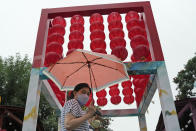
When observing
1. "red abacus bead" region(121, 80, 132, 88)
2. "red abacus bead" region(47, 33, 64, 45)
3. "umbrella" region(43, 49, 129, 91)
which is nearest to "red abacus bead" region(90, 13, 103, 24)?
"red abacus bead" region(47, 33, 64, 45)

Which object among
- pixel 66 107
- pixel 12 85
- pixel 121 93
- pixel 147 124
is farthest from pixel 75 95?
pixel 12 85

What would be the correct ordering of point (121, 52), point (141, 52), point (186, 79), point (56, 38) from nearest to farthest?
point (141, 52)
point (121, 52)
point (56, 38)
point (186, 79)

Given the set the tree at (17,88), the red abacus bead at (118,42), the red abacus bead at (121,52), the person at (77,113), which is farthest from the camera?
the tree at (17,88)

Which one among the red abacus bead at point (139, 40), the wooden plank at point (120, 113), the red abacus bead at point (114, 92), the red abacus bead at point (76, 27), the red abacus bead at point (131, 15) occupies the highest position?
the red abacus bead at point (131, 15)

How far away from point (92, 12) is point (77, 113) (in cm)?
373

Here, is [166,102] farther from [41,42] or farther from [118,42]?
[41,42]

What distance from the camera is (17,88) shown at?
1652 cm

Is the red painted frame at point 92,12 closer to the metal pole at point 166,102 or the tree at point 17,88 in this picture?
the metal pole at point 166,102

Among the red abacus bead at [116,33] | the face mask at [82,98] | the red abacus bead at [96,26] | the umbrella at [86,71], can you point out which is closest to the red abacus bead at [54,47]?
the red abacus bead at [96,26]

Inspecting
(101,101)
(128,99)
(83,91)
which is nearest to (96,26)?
(101,101)

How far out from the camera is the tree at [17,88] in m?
15.4

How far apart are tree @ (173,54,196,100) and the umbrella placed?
64.1 feet

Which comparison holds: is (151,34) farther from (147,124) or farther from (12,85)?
(12,85)

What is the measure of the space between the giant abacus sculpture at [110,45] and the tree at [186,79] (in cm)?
1746
